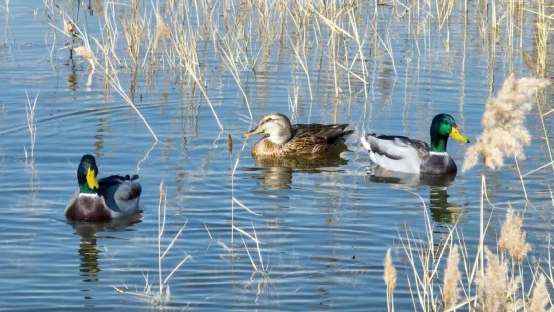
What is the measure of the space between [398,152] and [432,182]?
56 centimetres

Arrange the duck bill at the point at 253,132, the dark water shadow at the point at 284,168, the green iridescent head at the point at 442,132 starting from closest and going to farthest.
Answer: the dark water shadow at the point at 284,168 → the green iridescent head at the point at 442,132 → the duck bill at the point at 253,132

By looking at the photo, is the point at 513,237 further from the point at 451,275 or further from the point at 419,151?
the point at 419,151

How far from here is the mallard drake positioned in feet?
38.2

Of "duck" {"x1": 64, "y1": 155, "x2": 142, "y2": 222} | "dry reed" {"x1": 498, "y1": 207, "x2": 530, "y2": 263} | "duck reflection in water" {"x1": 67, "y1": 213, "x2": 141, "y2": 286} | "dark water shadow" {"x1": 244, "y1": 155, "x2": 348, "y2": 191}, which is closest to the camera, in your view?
"dry reed" {"x1": 498, "y1": 207, "x2": 530, "y2": 263}

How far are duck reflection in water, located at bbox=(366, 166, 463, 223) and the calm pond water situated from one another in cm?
4

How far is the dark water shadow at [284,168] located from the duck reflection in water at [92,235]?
1.68m

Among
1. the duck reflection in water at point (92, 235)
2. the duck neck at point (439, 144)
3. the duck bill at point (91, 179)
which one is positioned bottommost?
the duck reflection in water at point (92, 235)

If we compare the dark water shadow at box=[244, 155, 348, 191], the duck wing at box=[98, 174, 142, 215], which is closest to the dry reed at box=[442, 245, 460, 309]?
the duck wing at box=[98, 174, 142, 215]

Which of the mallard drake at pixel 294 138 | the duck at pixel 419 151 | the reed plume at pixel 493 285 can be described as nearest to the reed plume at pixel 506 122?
the reed plume at pixel 493 285

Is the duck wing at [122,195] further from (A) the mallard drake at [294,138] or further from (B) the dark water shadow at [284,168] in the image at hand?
(A) the mallard drake at [294,138]

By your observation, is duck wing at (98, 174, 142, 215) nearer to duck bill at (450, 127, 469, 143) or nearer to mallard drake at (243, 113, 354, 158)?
mallard drake at (243, 113, 354, 158)

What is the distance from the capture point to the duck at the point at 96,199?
9086 mm

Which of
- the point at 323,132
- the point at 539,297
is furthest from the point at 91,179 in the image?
the point at 539,297

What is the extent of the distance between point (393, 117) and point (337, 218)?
12.4 ft
